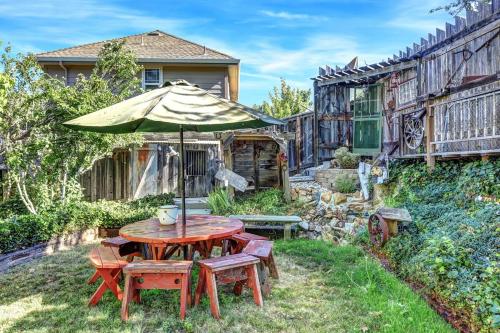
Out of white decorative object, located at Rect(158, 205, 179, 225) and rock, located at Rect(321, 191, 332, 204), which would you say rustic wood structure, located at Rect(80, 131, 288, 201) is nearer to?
rock, located at Rect(321, 191, 332, 204)

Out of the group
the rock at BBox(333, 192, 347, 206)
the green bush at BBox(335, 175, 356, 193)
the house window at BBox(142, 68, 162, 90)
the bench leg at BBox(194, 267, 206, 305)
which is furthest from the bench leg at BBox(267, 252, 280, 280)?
the house window at BBox(142, 68, 162, 90)

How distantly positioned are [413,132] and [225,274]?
23.4 ft

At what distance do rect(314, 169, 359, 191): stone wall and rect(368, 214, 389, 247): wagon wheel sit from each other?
156 inches

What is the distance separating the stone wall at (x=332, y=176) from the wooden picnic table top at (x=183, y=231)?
243 inches

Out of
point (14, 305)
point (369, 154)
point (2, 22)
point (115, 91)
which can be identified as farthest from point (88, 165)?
point (369, 154)

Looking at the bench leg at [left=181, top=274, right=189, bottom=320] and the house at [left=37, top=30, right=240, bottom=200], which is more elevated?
the house at [left=37, top=30, right=240, bottom=200]

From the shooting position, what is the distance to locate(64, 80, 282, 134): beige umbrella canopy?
306 cm

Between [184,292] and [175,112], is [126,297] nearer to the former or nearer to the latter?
[184,292]

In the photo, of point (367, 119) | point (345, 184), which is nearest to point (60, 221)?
point (345, 184)

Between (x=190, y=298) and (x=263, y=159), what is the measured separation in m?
7.78

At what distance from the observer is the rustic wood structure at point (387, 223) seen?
5.27m

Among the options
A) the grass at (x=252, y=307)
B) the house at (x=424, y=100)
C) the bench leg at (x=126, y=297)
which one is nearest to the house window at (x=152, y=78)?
the house at (x=424, y=100)

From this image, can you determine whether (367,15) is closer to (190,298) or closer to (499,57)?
(499,57)

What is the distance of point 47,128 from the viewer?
235 inches
